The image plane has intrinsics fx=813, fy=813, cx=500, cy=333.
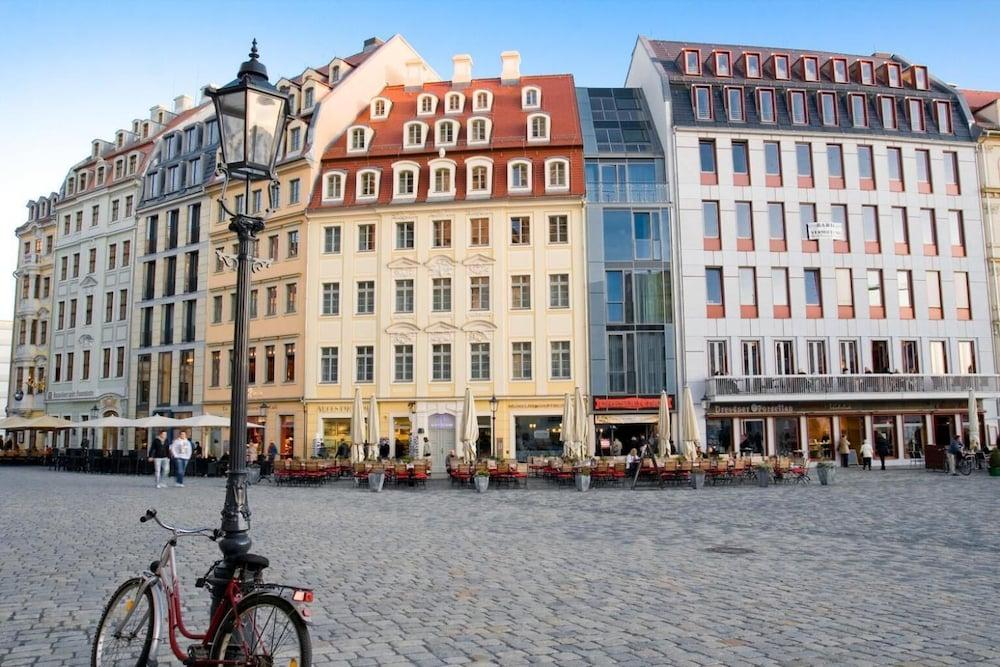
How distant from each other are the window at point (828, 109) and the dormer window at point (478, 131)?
16188mm

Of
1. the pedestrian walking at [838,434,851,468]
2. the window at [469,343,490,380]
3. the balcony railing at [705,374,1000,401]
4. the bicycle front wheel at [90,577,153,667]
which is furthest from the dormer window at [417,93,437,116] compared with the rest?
the bicycle front wheel at [90,577,153,667]

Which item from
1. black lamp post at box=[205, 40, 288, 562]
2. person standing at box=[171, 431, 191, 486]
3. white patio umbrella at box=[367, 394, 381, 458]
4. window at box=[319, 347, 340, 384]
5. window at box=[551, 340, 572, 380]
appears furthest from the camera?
window at box=[319, 347, 340, 384]

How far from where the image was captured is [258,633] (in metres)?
4.66

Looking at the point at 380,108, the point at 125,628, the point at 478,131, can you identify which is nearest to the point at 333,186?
the point at 380,108

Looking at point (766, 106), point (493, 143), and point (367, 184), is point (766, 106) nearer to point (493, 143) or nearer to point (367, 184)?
point (493, 143)

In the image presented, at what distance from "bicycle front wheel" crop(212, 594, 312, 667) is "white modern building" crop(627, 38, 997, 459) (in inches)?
1299

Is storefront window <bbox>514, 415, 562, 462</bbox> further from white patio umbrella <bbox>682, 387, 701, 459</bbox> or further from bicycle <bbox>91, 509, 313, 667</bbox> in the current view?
bicycle <bbox>91, 509, 313, 667</bbox>

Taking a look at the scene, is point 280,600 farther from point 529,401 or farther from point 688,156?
point 688,156

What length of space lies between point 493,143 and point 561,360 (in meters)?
11.1

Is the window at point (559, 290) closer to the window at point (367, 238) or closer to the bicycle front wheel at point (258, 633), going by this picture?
the window at point (367, 238)

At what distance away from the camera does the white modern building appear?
3672 cm

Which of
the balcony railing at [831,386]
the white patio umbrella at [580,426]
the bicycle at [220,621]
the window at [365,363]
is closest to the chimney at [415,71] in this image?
the window at [365,363]

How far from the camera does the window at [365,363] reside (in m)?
37.8

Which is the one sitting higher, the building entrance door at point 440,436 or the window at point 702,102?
the window at point 702,102
